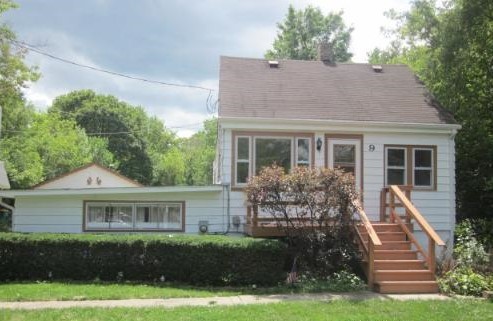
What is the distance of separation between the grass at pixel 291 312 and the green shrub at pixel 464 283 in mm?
1432

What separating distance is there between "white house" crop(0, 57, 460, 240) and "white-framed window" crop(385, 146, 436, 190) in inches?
1.2

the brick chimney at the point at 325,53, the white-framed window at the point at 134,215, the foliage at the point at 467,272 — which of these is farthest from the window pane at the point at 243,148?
the brick chimney at the point at 325,53

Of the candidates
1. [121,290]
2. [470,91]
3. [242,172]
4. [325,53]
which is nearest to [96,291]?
[121,290]

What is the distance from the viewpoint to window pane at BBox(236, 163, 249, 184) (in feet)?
49.6

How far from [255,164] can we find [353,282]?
4.74 metres

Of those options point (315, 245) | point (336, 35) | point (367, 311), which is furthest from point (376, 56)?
point (367, 311)

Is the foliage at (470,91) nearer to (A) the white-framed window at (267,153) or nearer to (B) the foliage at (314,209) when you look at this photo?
(A) the white-framed window at (267,153)

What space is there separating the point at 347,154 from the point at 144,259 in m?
6.82

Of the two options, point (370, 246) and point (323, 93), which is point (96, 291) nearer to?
point (370, 246)

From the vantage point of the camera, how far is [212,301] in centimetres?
998

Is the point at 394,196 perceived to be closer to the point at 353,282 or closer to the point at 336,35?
the point at 353,282

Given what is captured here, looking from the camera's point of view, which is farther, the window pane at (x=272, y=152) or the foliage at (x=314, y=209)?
the window pane at (x=272, y=152)

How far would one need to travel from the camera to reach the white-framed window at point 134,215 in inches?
598

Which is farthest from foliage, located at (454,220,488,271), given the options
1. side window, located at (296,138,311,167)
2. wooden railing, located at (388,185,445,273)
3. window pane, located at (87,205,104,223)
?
window pane, located at (87,205,104,223)
